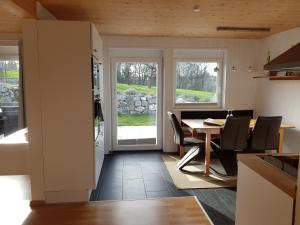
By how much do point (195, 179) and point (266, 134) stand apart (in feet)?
4.16

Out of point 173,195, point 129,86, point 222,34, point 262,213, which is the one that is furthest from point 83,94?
point 222,34

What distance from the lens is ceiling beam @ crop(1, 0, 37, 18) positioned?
7.70 ft

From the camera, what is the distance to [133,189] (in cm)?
347

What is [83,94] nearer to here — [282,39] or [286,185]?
[286,185]

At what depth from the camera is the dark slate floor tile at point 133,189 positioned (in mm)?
3252

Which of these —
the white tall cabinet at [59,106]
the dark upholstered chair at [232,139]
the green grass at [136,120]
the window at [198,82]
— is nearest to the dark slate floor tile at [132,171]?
the white tall cabinet at [59,106]

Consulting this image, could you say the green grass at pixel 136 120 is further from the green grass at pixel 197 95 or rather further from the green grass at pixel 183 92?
the green grass at pixel 197 95

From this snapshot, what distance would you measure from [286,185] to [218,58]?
4191 mm

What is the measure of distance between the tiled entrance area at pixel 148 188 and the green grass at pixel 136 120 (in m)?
0.96

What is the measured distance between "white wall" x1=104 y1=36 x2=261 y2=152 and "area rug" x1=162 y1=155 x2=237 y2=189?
1.05m

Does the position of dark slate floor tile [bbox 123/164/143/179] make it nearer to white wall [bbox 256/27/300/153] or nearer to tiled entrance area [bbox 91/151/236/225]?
tiled entrance area [bbox 91/151/236/225]


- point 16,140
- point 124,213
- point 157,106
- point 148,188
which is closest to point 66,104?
point 16,140

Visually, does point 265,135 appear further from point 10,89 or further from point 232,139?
point 10,89

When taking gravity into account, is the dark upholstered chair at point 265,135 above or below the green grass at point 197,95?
below
